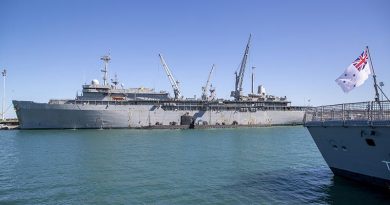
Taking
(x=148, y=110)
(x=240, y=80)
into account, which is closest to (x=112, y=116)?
(x=148, y=110)

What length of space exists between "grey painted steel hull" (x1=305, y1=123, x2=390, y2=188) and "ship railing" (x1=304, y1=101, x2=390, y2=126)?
0.25 m

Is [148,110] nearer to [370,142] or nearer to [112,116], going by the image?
[112,116]

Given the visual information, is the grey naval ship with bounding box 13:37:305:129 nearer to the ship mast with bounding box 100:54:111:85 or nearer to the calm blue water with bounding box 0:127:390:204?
the ship mast with bounding box 100:54:111:85

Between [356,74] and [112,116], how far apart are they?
2926 inches

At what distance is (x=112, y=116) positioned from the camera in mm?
87938

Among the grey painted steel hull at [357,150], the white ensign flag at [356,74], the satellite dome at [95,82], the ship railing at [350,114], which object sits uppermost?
the satellite dome at [95,82]

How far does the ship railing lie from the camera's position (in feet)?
61.2

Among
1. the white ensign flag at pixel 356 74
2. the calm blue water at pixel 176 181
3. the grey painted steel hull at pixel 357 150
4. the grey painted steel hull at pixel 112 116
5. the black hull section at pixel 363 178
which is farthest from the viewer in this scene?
the grey painted steel hull at pixel 112 116

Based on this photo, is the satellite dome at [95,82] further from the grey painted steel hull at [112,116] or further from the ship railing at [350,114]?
the ship railing at [350,114]

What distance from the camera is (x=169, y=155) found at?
37594mm

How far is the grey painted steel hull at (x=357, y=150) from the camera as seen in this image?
1805 cm

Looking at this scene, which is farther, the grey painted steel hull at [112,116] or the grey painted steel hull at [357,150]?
the grey painted steel hull at [112,116]

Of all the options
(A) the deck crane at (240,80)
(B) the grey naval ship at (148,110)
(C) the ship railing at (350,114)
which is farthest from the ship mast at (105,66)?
(C) the ship railing at (350,114)

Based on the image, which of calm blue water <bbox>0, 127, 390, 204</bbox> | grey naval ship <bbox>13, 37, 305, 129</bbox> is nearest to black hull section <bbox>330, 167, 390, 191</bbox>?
calm blue water <bbox>0, 127, 390, 204</bbox>
